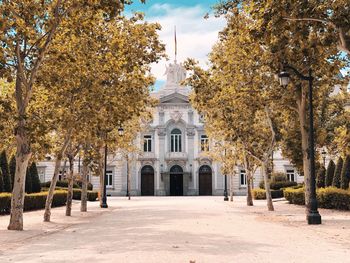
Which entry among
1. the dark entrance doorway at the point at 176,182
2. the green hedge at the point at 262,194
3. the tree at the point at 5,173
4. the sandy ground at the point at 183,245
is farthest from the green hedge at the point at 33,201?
the dark entrance doorway at the point at 176,182

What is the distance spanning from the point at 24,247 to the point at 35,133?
17.3 ft

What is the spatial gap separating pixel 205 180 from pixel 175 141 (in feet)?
22.1

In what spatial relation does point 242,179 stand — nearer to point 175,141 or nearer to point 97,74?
point 175,141

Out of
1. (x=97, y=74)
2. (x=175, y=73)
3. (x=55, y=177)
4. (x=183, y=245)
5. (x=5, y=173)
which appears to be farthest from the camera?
(x=175, y=73)

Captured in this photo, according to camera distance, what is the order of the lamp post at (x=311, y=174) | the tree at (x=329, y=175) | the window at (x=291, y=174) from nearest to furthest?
the lamp post at (x=311, y=174), the tree at (x=329, y=175), the window at (x=291, y=174)

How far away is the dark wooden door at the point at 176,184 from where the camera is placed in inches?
2687

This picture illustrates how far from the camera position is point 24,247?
12.1m

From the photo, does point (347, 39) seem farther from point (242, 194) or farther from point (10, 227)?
point (242, 194)

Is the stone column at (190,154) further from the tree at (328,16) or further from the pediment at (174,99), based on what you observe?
the tree at (328,16)

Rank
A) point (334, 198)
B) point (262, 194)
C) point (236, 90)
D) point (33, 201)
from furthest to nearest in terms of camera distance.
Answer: point (262, 194) → point (33, 201) → point (334, 198) → point (236, 90)

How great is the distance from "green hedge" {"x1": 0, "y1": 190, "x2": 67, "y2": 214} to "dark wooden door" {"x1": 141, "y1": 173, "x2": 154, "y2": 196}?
95.6 feet

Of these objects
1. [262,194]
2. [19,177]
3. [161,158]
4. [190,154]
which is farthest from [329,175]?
[161,158]

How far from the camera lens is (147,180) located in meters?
68.1

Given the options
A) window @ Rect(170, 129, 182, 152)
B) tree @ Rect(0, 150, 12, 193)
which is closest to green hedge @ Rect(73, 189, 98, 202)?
tree @ Rect(0, 150, 12, 193)
